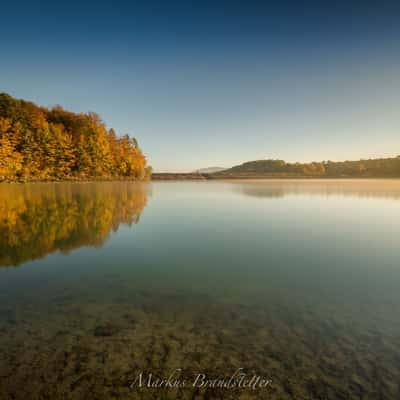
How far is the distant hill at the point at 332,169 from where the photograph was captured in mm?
133750

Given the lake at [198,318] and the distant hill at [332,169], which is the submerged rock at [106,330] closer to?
the lake at [198,318]

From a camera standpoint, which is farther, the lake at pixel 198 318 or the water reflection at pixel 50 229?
the water reflection at pixel 50 229

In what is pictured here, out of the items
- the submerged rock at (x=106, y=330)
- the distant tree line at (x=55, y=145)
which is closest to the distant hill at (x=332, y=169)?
the distant tree line at (x=55, y=145)

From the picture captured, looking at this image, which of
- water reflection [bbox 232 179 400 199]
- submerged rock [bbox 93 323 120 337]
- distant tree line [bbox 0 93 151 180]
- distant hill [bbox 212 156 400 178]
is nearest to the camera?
submerged rock [bbox 93 323 120 337]

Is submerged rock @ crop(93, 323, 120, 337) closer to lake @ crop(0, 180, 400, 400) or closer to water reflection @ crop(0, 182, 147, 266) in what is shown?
lake @ crop(0, 180, 400, 400)

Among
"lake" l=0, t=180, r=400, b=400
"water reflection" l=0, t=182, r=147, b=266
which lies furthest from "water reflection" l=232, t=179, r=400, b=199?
"lake" l=0, t=180, r=400, b=400

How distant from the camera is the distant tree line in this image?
127ft

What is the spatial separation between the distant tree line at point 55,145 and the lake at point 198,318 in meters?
40.8

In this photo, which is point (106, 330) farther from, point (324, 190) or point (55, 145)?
point (55, 145)

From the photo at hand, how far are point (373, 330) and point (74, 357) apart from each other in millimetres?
4105

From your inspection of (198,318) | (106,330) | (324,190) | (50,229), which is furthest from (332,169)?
(106,330)

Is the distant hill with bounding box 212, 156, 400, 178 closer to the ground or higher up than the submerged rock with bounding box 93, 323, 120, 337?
higher up

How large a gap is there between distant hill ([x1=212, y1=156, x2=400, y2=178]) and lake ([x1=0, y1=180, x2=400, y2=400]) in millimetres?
115351

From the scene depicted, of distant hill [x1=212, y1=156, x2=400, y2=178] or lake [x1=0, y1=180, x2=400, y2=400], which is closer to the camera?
lake [x1=0, y1=180, x2=400, y2=400]
